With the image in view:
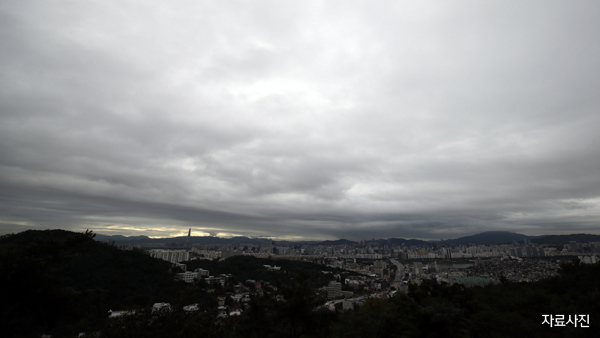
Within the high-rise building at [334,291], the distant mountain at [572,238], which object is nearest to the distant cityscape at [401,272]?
the high-rise building at [334,291]

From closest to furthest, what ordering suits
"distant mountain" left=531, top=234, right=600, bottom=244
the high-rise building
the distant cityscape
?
the distant cityscape < the high-rise building < "distant mountain" left=531, top=234, right=600, bottom=244

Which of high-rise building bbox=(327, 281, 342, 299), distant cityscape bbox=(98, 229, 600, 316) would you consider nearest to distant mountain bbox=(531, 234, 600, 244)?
distant cityscape bbox=(98, 229, 600, 316)

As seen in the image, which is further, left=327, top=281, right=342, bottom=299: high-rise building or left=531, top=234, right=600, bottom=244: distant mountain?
left=531, top=234, right=600, bottom=244: distant mountain

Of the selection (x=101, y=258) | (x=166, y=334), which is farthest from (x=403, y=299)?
(x=101, y=258)

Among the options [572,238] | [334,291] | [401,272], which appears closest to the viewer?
[334,291]

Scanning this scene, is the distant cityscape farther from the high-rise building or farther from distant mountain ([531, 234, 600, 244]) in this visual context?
distant mountain ([531, 234, 600, 244])

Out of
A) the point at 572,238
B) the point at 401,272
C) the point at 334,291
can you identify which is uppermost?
the point at 572,238

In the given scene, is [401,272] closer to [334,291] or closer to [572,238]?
[334,291]

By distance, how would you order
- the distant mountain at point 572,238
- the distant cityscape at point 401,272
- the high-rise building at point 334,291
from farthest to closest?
the distant mountain at point 572,238
the high-rise building at point 334,291
the distant cityscape at point 401,272

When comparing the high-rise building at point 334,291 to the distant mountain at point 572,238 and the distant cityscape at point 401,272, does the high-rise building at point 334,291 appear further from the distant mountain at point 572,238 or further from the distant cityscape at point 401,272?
the distant mountain at point 572,238

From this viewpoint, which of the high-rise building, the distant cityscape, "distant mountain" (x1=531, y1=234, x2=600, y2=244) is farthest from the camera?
"distant mountain" (x1=531, y1=234, x2=600, y2=244)

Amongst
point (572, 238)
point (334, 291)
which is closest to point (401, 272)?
point (334, 291)
